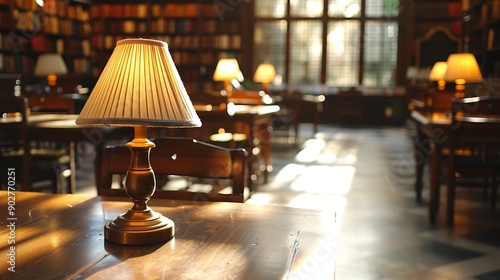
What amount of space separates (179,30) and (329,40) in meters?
3.43

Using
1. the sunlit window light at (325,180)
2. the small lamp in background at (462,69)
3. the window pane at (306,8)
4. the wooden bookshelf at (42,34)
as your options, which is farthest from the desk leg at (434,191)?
the window pane at (306,8)

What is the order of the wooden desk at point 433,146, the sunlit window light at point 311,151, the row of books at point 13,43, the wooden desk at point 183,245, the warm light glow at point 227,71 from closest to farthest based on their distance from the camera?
the wooden desk at point 183,245, the wooden desk at point 433,146, the warm light glow at point 227,71, the sunlit window light at point 311,151, the row of books at point 13,43

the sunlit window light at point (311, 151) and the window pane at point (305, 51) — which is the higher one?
the window pane at point (305, 51)

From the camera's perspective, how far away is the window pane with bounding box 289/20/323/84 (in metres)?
11.9

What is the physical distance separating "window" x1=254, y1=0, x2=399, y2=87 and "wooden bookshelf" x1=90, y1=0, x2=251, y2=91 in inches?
39.1

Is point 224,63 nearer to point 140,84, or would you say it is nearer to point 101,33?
point 140,84

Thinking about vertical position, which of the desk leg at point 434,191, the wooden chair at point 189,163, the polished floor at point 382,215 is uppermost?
the wooden chair at point 189,163

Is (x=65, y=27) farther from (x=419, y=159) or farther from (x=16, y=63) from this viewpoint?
(x=419, y=159)

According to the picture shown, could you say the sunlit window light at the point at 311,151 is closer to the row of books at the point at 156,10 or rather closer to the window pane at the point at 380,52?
the window pane at the point at 380,52

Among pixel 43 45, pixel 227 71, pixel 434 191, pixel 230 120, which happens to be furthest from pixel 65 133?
pixel 43 45

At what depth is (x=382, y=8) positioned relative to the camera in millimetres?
11594

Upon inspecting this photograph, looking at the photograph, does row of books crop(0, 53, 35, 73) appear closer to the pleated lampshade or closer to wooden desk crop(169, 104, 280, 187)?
wooden desk crop(169, 104, 280, 187)

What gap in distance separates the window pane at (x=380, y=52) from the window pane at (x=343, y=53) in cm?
23

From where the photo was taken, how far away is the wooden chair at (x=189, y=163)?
4.84 feet
